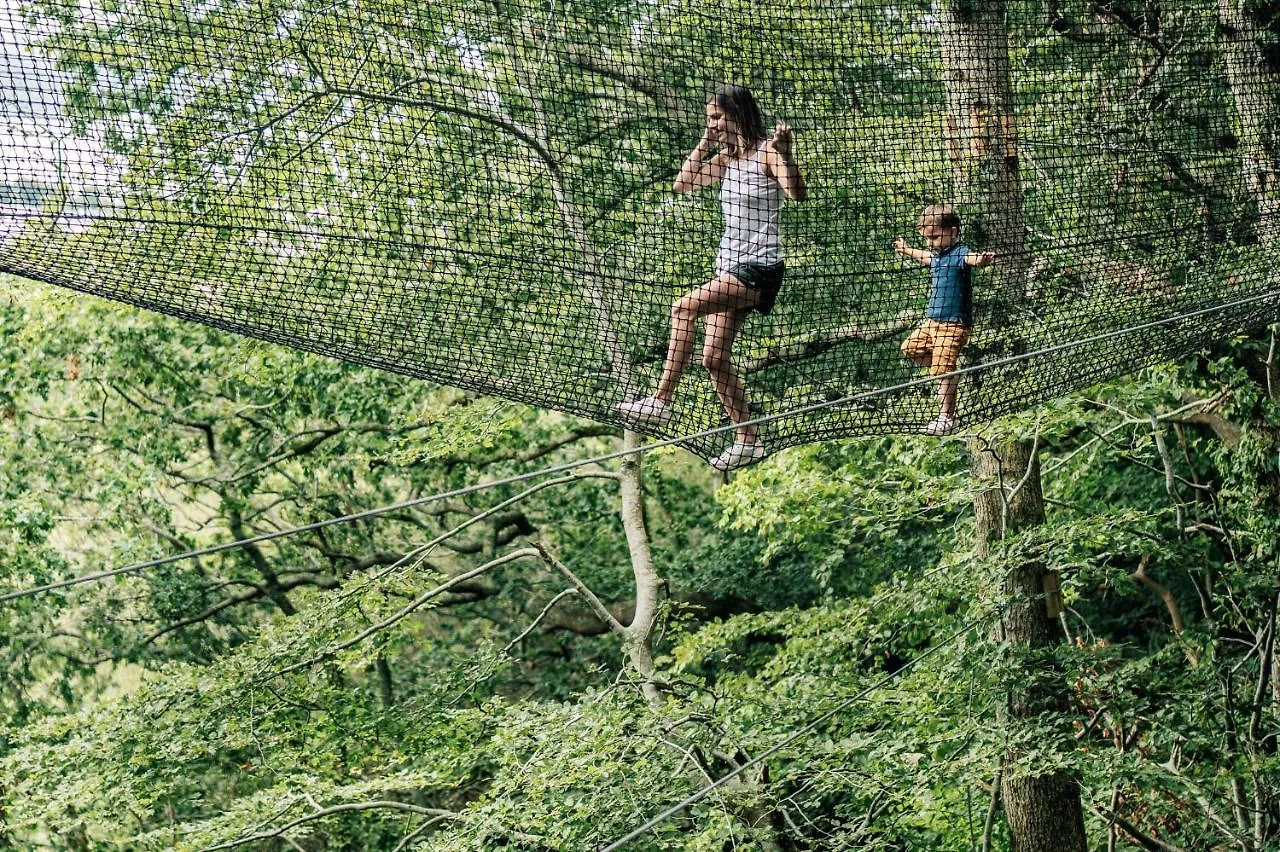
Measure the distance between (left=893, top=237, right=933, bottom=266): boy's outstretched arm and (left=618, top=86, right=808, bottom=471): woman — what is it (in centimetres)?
45

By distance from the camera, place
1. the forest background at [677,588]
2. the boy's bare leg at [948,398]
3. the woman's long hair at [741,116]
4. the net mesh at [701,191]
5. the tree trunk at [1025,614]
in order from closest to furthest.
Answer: the net mesh at [701,191] → the woman's long hair at [741,116] → the boy's bare leg at [948,398] → the forest background at [677,588] → the tree trunk at [1025,614]

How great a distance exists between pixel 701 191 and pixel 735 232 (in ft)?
1.51

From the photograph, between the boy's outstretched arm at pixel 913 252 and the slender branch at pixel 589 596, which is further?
the slender branch at pixel 589 596

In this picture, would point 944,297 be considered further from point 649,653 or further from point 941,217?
point 649,653

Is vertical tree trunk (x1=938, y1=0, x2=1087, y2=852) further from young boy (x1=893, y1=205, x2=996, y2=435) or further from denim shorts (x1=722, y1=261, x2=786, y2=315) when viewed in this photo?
denim shorts (x1=722, y1=261, x2=786, y2=315)

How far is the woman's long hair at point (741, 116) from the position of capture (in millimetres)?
3357

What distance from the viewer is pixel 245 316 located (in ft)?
10.7

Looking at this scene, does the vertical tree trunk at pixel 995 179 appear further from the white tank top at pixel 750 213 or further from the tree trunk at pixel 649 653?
the tree trunk at pixel 649 653

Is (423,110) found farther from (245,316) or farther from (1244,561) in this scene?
(1244,561)

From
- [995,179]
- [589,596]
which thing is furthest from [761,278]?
[589,596]

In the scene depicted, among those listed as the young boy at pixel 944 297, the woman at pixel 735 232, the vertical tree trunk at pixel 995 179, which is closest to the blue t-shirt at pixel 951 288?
the young boy at pixel 944 297

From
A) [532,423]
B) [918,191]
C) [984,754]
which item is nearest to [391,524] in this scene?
[532,423]

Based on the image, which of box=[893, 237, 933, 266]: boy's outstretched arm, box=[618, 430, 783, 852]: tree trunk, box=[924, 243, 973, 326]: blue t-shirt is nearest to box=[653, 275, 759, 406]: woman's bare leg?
box=[893, 237, 933, 266]: boy's outstretched arm

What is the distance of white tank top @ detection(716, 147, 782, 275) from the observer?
341cm
